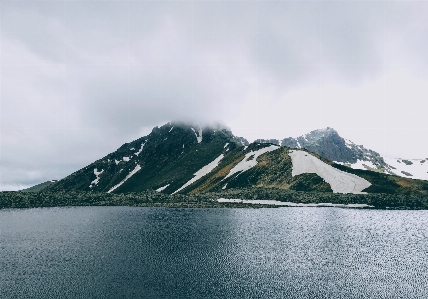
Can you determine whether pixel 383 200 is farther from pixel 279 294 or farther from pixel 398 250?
pixel 279 294

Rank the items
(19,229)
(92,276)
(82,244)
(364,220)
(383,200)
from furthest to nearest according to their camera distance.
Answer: (383,200)
(364,220)
(19,229)
(82,244)
(92,276)

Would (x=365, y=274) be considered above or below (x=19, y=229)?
below

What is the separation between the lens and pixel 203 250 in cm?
6575

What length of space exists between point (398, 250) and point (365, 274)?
22.9m

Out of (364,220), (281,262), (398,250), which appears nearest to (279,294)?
(281,262)

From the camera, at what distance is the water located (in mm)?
43156

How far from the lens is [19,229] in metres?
97.8

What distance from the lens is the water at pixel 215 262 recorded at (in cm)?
4316

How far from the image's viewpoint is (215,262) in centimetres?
5644

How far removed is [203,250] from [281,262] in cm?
1749

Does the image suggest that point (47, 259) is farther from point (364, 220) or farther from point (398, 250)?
point (364, 220)

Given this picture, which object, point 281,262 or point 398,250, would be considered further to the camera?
point 398,250

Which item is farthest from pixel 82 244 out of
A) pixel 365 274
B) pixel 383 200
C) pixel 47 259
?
pixel 383 200

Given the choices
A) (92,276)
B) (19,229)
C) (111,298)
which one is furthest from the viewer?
(19,229)
